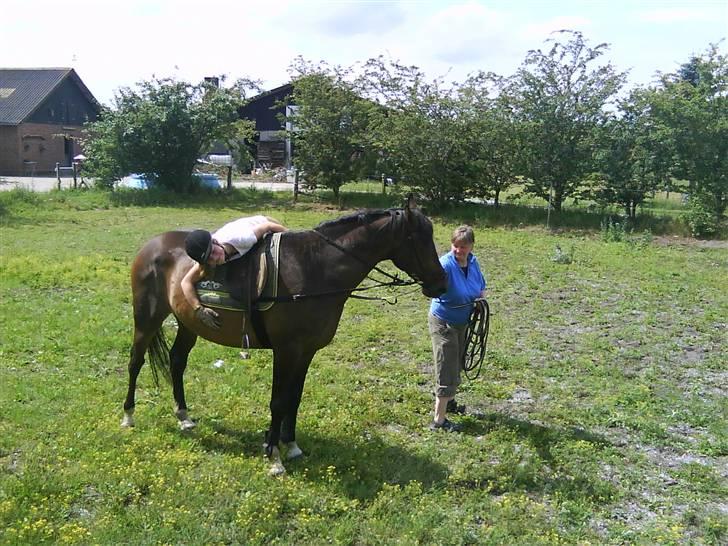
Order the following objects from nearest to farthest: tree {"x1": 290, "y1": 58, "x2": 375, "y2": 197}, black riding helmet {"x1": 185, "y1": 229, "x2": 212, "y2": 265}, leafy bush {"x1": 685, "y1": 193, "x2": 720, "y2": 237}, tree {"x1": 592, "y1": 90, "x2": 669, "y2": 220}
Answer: black riding helmet {"x1": 185, "y1": 229, "x2": 212, "y2": 265}
leafy bush {"x1": 685, "y1": 193, "x2": 720, "y2": 237}
tree {"x1": 592, "y1": 90, "x2": 669, "y2": 220}
tree {"x1": 290, "y1": 58, "x2": 375, "y2": 197}

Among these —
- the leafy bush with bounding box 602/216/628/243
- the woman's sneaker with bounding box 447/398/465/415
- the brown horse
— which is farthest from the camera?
the leafy bush with bounding box 602/216/628/243

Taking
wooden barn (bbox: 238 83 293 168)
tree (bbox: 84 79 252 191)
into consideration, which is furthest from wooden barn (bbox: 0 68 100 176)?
tree (bbox: 84 79 252 191)

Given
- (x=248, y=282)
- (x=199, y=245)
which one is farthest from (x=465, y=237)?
(x=199, y=245)

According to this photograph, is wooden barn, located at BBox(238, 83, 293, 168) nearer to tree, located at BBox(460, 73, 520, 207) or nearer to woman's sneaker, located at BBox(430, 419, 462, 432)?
tree, located at BBox(460, 73, 520, 207)

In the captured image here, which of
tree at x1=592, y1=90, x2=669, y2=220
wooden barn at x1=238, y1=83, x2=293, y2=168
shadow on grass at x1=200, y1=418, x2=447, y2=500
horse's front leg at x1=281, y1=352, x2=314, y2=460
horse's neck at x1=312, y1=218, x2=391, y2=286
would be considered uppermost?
wooden barn at x1=238, y1=83, x2=293, y2=168

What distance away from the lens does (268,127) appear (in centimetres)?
4012

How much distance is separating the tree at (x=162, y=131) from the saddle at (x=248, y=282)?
20.1 meters

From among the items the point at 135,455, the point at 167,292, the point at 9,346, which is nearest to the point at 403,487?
the point at 135,455

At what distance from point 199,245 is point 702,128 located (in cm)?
1589

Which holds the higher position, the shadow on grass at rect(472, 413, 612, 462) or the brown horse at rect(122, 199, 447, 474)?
the brown horse at rect(122, 199, 447, 474)

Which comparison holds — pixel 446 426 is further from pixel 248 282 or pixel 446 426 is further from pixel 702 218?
pixel 702 218

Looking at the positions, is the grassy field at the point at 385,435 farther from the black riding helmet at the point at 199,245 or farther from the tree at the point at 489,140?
A: the tree at the point at 489,140

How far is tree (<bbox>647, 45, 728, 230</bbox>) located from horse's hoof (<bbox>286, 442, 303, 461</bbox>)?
15264 millimetres

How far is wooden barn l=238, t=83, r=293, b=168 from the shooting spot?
39125 mm
